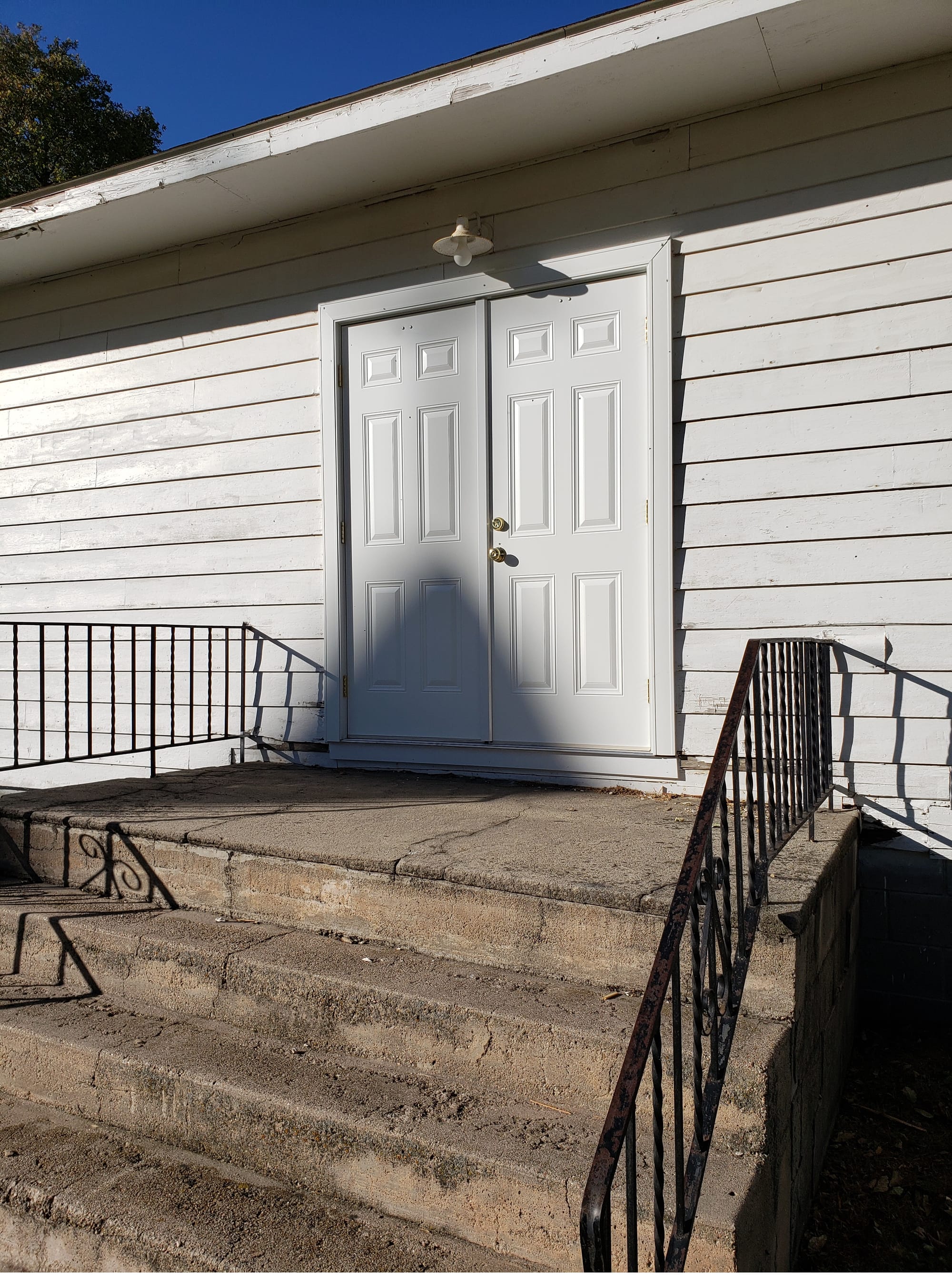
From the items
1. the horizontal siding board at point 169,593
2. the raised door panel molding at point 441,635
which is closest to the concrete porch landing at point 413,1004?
the raised door panel molding at point 441,635

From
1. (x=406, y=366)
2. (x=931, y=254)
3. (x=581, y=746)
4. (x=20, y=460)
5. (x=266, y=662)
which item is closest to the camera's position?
(x=931, y=254)

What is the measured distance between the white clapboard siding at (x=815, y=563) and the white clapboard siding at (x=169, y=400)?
86.2 inches

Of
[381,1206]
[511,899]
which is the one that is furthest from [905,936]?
[381,1206]

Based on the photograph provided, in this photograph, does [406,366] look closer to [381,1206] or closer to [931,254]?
[931,254]

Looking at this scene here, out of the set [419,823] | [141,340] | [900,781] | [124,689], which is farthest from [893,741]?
[141,340]

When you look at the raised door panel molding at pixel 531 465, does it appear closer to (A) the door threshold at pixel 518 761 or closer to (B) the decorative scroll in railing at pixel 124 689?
(A) the door threshold at pixel 518 761

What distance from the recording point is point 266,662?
4.71 meters

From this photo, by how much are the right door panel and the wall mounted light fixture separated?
0.81 ft

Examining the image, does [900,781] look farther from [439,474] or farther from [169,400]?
[169,400]

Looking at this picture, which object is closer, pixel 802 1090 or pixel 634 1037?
pixel 634 1037

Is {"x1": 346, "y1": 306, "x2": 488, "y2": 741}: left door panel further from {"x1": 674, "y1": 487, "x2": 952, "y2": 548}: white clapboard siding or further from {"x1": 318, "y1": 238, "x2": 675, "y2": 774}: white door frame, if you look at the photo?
{"x1": 674, "y1": 487, "x2": 952, "y2": 548}: white clapboard siding

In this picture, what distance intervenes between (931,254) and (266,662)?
3.44 metres

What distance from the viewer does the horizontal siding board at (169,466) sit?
15.1ft

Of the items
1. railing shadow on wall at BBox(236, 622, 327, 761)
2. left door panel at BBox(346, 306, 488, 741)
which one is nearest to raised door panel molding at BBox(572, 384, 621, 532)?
left door panel at BBox(346, 306, 488, 741)
